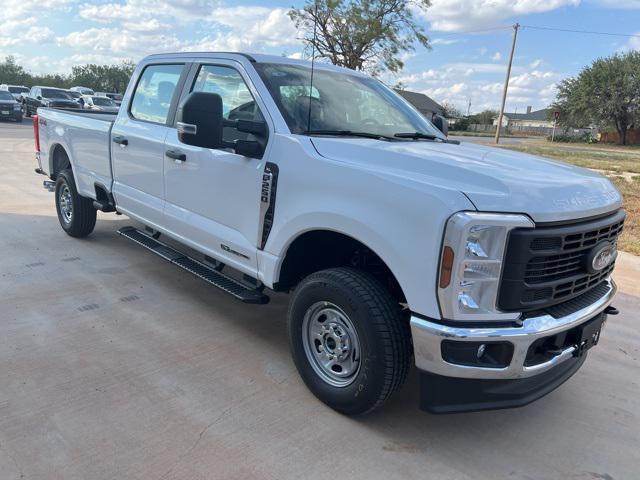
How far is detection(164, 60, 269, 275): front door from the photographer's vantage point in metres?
3.57

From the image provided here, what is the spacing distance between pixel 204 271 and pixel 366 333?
180 cm

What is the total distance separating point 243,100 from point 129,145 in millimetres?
1606

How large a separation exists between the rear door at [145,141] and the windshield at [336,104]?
1122mm

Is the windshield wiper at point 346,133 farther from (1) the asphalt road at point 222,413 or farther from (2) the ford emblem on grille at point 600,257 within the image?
(1) the asphalt road at point 222,413

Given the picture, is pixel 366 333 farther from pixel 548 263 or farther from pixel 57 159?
pixel 57 159

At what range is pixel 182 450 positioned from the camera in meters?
2.73

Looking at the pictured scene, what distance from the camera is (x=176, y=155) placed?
4.16 metres

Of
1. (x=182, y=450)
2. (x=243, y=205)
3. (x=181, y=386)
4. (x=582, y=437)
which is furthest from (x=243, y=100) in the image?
(x=582, y=437)

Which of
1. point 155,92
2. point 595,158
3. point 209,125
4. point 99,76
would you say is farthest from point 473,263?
point 99,76

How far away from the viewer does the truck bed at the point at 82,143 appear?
17.7ft

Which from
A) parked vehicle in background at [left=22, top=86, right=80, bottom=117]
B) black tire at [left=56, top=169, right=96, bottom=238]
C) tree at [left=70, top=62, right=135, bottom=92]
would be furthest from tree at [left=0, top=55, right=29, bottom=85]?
black tire at [left=56, top=169, right=96, bottom=238]

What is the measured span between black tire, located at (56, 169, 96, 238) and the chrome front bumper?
481 cm

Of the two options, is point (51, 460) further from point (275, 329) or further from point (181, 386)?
point (275, 329)

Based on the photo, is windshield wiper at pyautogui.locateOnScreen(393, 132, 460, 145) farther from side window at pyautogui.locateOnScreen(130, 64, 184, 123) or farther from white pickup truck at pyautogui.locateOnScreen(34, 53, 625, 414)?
side window at pyautogui.locateOnScreen(130, 64, 184, 123)
